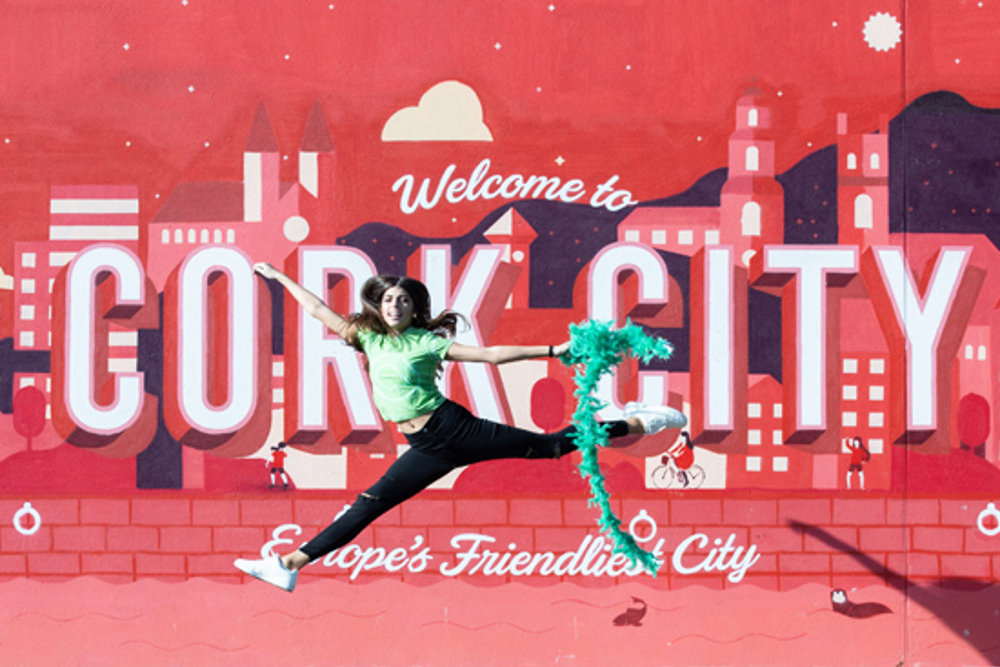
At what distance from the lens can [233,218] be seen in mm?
5477

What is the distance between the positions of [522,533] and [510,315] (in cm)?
120

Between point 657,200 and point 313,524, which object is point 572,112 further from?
point 313,524

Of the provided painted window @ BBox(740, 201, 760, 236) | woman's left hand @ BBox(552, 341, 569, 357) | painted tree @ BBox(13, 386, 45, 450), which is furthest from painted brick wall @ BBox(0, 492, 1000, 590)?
painted window @ BBox(740, 201, 760, 236)

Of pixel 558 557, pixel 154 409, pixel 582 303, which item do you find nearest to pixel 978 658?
pixel 558 557

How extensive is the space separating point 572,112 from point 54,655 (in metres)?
4.10

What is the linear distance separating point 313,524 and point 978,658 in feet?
12.3

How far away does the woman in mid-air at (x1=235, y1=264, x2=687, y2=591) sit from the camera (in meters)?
4.72

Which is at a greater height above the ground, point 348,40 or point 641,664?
point 348,40

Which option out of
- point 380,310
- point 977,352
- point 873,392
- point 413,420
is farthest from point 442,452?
point 977,352

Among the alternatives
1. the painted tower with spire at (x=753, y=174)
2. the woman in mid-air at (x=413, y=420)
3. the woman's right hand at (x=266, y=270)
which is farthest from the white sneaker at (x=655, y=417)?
the woman's right hand at (x=266, y=270)

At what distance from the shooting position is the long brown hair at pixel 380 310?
193 inches

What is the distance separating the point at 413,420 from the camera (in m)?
4.77

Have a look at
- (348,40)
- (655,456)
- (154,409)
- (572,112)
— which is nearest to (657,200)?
(572,112)

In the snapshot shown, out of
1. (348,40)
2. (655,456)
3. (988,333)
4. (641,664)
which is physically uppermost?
(348,40)
